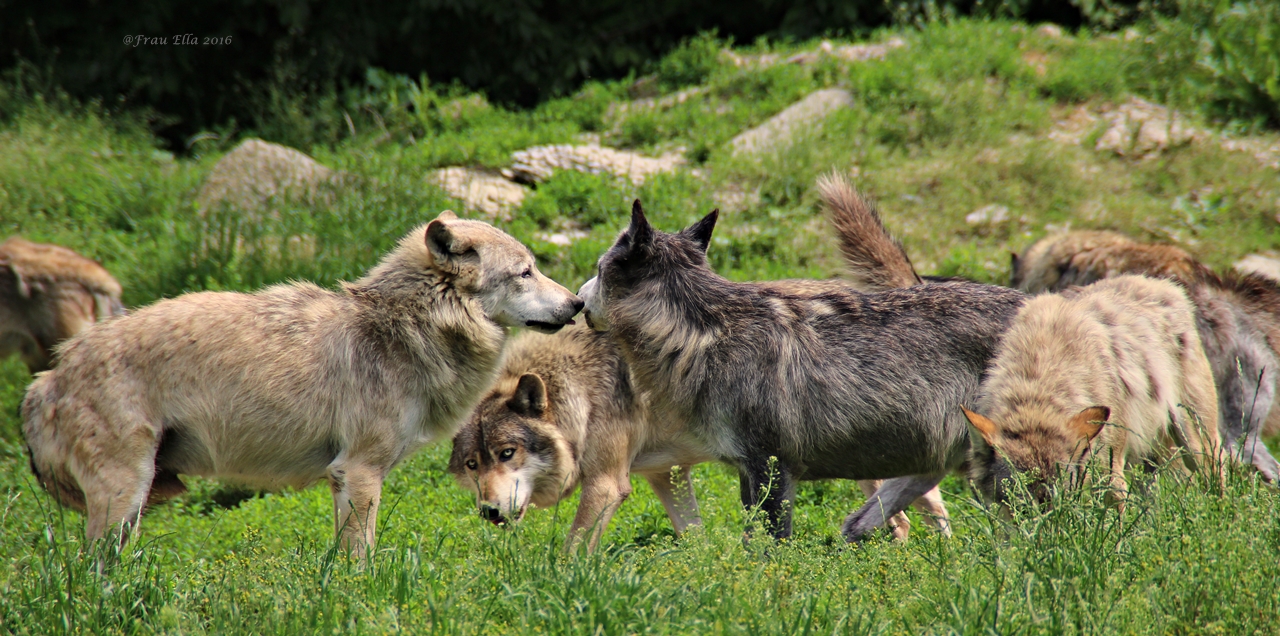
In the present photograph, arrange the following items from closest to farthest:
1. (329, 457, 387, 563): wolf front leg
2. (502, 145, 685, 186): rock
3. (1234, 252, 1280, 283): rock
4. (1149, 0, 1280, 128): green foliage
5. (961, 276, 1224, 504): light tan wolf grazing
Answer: (961, 276, 1224, 504): light tan wolf grazing → (329, 457, 387, 563): wolf front leg → (1234, 252, 1280, 283): rock → (502, 145, 685, 186): rock → (1149, 0, 1280, 128): green foliage

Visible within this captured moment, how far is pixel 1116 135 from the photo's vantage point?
36.5 ft

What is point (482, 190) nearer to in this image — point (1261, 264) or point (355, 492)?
point (355, 492)

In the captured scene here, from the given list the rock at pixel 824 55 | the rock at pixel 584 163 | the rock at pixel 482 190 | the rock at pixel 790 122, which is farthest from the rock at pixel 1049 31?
the rock at pixel 482 190

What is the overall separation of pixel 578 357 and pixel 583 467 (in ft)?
2.11

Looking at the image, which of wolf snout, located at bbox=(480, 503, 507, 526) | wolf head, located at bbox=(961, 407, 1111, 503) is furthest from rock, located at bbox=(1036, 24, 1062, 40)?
wolf snout, located at bbox=(480, 503, 507, 526)

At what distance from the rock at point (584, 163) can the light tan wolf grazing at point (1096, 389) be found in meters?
5.71

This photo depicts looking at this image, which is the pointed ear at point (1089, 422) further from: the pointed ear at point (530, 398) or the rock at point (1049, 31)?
the rock at point (1049, 31)

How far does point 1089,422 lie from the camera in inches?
158

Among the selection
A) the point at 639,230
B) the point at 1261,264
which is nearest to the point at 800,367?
the point at 639,230

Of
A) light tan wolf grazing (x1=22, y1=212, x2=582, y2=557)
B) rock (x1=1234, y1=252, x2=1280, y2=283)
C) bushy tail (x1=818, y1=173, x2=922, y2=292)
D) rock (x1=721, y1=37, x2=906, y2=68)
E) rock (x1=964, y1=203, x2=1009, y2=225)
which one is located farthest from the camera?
rock (x1=721, y1=37, x2=906, y2=68)

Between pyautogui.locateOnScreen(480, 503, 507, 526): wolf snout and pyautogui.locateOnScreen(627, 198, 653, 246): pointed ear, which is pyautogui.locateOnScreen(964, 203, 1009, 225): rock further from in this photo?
pyautogui.locateOnScreen(480, 503, 507, 526): wolf snout

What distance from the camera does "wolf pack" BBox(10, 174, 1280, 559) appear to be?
15.1ft

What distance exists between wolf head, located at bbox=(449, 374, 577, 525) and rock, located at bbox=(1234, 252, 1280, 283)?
6.49m

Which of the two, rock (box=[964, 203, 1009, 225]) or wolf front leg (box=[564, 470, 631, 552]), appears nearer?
wolf front leg (box=[564, 470, 631, 552])
